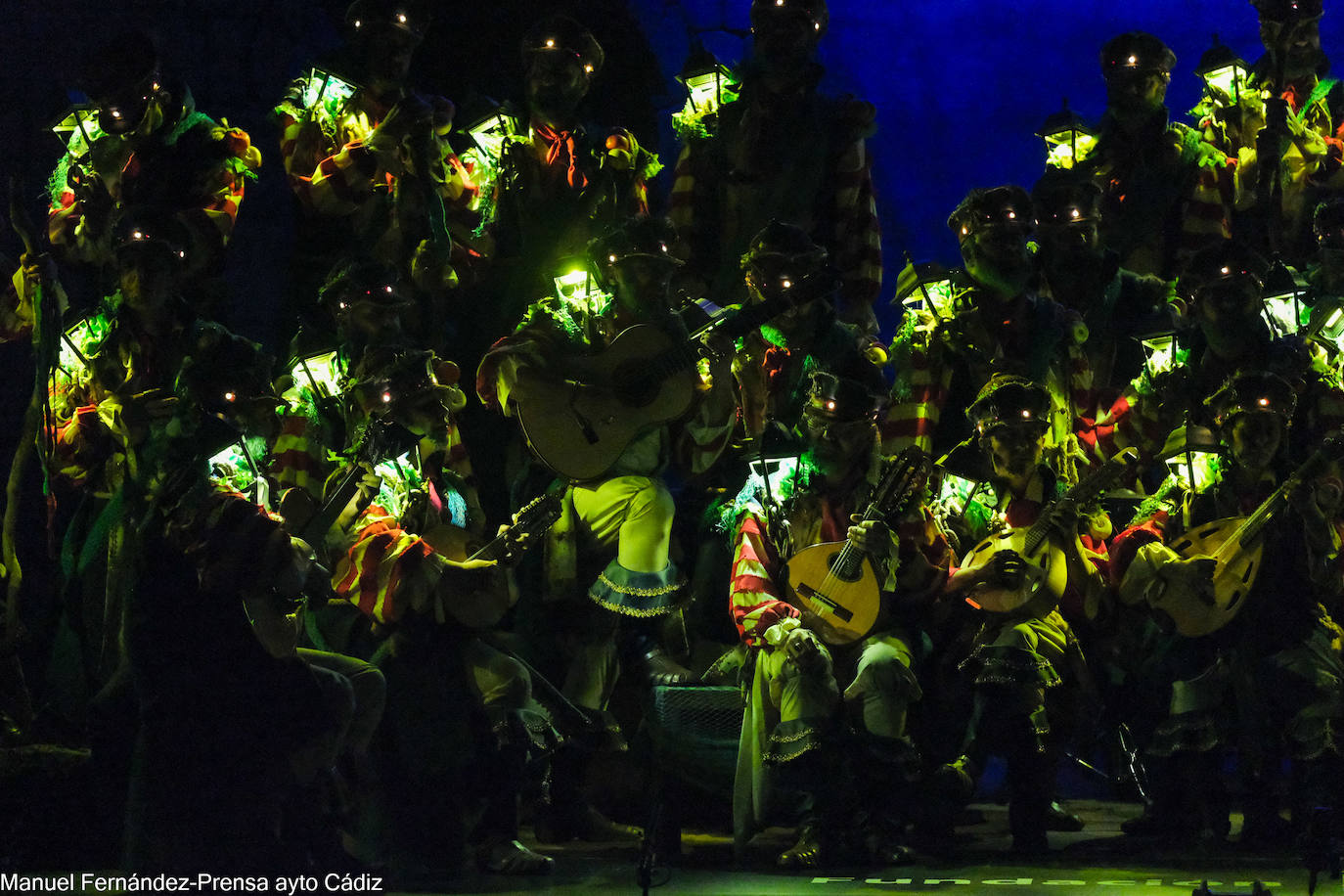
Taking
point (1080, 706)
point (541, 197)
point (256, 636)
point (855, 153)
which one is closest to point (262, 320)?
point (541, 197)

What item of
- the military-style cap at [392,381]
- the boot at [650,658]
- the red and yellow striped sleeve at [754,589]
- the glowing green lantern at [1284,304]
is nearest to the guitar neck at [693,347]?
the red and yellow striped sleeve at [754,589]

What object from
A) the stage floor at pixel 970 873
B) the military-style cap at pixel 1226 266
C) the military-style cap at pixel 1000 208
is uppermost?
the military-style cap at pixel 1000 208

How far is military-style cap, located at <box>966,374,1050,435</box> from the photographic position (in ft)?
19.6

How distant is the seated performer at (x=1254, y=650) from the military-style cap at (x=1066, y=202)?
1330 millimetres

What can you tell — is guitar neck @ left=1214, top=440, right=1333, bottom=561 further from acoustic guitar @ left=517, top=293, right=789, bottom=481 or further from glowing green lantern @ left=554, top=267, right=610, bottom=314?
glowing green lantern @ left=554, top=267, right=610, bottom=314

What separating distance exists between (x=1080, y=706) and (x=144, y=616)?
3259mm

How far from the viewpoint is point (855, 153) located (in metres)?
7.03

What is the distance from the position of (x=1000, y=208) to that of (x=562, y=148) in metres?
1.84

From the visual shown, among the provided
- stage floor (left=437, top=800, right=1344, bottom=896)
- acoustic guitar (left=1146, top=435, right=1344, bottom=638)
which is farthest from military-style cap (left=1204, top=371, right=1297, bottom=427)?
stage floor (left=437, top=800, right=1344, bottom=896)

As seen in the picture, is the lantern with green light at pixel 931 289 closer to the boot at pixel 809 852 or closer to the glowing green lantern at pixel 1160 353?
the glowing green lantern at pixel 1160 353

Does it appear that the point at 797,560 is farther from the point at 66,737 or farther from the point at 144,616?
the point at 66,737

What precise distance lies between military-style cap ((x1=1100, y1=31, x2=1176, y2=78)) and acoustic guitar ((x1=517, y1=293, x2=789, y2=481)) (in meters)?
2.42

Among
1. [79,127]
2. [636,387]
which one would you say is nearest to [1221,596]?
[636,387]

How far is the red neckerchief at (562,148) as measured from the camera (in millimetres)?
6902
